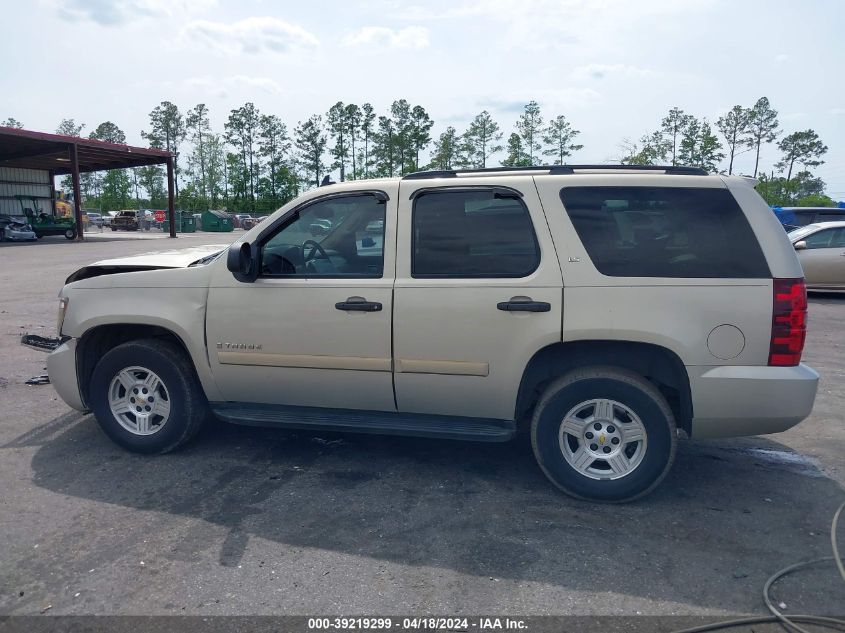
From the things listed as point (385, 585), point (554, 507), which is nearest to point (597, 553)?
point (554, 507)

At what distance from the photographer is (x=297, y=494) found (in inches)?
172

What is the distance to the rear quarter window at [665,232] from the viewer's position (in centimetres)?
405

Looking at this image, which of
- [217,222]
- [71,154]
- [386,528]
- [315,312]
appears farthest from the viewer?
[217,222]

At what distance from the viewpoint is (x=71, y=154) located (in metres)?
35.1

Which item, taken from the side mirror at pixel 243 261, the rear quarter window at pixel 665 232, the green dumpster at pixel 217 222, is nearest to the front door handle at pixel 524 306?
the rear quarter window at pixel 665 232

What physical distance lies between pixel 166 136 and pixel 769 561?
296 feet

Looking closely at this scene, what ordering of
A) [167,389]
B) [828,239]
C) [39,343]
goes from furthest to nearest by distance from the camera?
[828,239]
[39,343]
[167,389]

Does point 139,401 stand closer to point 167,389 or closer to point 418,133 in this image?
point 167,389

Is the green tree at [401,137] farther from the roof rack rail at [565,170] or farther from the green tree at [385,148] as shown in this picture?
the roof rack rail at [565,170]

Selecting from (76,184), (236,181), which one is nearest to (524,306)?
(76,184)

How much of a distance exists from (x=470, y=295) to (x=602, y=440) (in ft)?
3.92

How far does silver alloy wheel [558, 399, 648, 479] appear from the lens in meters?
4.21

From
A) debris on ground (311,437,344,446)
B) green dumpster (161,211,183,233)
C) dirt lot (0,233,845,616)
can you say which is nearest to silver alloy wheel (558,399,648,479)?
dirt lot (0,233,845,616)

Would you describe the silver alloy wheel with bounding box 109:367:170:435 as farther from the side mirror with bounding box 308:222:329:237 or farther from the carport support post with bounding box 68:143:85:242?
the carport support post with bounding box 68:143:85:242
